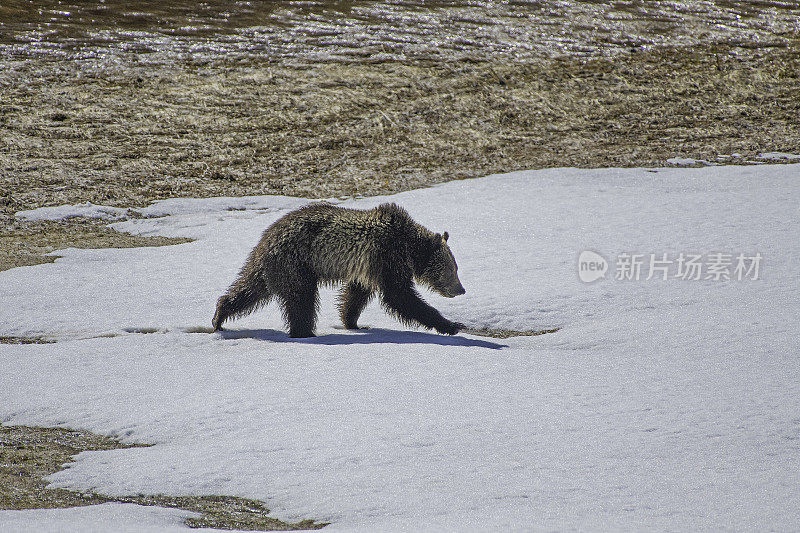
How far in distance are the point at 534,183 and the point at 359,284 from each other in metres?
7.02

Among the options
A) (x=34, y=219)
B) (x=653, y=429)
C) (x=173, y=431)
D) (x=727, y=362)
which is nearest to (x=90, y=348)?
Result: (x=173, y=431)

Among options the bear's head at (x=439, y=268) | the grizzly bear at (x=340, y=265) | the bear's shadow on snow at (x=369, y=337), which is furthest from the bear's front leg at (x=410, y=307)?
the bear's head at (x=439, y=268)

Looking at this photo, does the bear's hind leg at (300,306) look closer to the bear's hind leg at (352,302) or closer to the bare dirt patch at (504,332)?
the bear's hind leg at (352,302)

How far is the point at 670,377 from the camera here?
624 centimetres

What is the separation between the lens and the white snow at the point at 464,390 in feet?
15.2

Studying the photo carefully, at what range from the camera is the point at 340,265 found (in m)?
7.66

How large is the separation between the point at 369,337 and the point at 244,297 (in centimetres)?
121

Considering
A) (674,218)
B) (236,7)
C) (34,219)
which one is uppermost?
(236,7)

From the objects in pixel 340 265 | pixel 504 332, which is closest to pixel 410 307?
pixel 340 265

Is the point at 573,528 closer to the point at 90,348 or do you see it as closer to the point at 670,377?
the point at 670,377

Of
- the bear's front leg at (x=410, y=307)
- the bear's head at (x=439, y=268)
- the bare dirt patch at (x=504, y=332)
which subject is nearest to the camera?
the bear's front leg at (x=410, y=307)

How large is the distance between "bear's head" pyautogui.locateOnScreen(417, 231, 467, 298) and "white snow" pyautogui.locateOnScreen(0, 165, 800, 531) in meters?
0.49

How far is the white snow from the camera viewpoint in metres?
4.63

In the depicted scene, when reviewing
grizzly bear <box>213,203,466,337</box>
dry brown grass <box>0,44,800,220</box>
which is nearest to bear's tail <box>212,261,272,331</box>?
grizzly bear <box>213,203,466,337</box>
